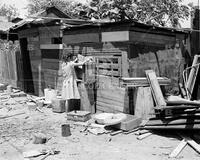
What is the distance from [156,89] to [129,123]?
4.31ft

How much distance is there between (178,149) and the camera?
582cm

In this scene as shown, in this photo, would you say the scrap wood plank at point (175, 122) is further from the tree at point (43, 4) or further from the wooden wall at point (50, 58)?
the tree at point (43, 4)

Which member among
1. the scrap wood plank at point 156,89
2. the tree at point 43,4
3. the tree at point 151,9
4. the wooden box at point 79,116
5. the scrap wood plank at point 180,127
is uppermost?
the tree at point 43,4

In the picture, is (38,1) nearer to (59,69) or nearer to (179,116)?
(59,69)

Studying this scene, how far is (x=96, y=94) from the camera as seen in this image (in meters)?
9.39

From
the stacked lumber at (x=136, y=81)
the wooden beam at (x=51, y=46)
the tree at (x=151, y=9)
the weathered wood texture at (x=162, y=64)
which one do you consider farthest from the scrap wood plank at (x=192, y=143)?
the tree at (x=151, y=9)

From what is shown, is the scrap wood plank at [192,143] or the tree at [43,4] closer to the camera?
the scrap wood plank at [192,143]

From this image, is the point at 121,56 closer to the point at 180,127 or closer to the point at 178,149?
the point at 180,127

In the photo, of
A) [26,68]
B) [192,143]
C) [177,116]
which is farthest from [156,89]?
[26,68]

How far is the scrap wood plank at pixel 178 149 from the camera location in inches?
220

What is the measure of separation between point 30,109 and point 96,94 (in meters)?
2.90

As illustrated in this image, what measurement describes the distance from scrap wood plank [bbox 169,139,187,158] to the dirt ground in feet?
0.26

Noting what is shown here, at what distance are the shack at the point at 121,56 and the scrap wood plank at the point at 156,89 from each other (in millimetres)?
199

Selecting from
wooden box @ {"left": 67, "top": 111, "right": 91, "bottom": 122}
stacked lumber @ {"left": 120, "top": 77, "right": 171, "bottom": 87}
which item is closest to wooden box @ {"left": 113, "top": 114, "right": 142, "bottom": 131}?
stacked lumber @ {"left": 120, "top": 77, "right": 171, "bottom": 87}
